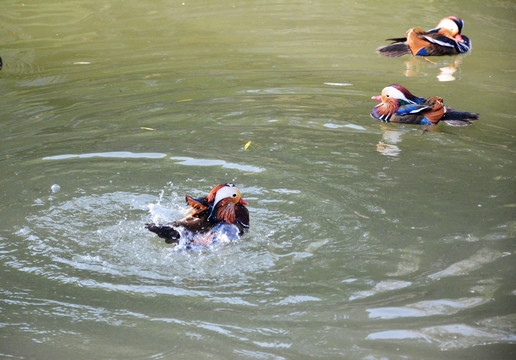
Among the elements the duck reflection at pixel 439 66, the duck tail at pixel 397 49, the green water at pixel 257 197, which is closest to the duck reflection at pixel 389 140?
the green water at pixel 257 197

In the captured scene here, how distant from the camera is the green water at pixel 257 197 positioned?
4.06 meters

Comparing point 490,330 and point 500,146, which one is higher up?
point 500,146

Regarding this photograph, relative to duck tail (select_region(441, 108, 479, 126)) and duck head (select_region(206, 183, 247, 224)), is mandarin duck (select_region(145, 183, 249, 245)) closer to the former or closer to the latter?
duck head (select_region(206, 183, 247, 224))

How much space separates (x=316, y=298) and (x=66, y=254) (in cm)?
196

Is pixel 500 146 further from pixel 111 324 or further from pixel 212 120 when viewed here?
pixel 111 324

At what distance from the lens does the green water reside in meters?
4.06

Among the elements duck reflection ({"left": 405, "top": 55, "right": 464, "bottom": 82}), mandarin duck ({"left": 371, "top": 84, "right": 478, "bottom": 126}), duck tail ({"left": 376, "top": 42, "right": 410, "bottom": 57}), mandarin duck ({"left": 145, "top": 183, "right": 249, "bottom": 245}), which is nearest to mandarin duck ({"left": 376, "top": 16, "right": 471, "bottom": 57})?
duck tail ({"left": 376, "top": 42, "right": 410, "bottom": 57})

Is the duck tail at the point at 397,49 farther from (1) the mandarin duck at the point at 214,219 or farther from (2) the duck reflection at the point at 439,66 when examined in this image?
(1) the mandarin duck at the point at 214,219

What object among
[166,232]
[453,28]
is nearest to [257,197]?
[166,232]

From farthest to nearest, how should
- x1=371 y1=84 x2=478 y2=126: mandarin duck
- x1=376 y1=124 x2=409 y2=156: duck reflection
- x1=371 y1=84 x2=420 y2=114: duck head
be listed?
x1=371 y1=84 x2=420 y2=114: duck head
x1=371 y1=84 x2=478 y2=126: mandarin duck
x1=376 y1=124 x2=409 y2=156: duck reflection

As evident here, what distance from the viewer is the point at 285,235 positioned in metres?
5.14

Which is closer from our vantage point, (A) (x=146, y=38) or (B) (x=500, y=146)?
(B) (x=500, y=146)

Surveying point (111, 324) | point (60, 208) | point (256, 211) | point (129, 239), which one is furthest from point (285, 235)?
point (60, 208)

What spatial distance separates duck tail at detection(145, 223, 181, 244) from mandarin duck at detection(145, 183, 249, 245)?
10mm
